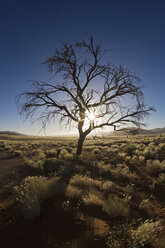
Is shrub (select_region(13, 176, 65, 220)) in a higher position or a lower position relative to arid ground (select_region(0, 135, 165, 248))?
higher

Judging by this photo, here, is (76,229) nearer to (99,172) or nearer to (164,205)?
(164,205)

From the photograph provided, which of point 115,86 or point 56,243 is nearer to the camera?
point 56,243

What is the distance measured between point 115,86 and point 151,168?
6288 mm

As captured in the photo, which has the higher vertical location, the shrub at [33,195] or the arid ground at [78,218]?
the shrub at [33,195]

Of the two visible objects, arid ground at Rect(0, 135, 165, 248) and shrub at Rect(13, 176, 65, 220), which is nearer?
arid ground at Rect(0, 135, 165, 248)

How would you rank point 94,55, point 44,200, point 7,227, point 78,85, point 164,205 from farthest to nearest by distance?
point 78,85, point 94,55, point 164,205, point 44,200, point 7,227

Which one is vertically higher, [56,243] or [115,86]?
[115,86]

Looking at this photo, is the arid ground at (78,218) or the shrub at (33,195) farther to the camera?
the shrub at (33,195)

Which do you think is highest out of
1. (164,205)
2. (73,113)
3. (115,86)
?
(115,86)

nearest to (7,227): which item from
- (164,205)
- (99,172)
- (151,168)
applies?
(164,205)

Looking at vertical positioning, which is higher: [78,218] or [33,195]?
[33,195]

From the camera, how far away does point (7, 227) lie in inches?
121

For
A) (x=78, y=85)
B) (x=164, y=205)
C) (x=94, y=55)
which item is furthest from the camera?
(x=78, y=85)

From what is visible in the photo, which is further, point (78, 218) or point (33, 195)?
point (33, 195)
